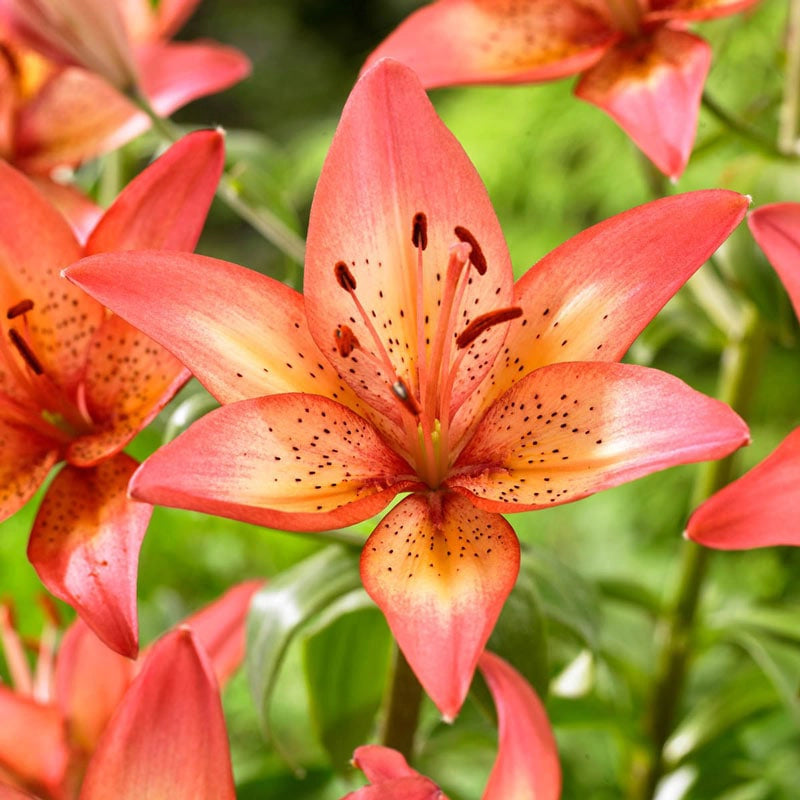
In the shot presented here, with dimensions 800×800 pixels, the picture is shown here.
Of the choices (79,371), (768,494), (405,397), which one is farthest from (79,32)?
(768,494)

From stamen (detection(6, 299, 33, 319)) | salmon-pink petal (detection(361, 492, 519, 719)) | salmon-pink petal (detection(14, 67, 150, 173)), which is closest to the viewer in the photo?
salmon-pink petal (detection(361, 492, 519, 719))

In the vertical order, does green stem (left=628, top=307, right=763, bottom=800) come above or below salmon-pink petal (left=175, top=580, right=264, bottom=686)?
below

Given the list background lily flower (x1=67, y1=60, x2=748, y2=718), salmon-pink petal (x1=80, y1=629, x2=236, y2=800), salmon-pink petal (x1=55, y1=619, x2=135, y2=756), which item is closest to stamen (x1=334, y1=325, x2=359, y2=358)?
background lily flower (x1=67, y1=60, x2=748, y2=718)

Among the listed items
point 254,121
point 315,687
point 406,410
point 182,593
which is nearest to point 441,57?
point 406,410

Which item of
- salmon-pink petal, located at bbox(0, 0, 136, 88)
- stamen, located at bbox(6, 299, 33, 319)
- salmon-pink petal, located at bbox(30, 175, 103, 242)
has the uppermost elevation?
salmon-pink petal, located at bbox(0, 0, 136, 88)

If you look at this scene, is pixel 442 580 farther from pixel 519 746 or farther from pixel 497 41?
pixel 497 41

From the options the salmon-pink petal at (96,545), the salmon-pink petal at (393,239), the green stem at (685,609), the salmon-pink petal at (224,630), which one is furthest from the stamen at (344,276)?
the green stem at (685,609)

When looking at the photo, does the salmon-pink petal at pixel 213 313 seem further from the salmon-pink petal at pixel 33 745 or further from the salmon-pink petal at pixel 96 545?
the salmon-pink petal at pixel 33 745

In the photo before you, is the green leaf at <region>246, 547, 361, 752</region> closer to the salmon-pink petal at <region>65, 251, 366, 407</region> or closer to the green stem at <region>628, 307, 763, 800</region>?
the salmon-pink petal at <region>65, 251, 366, 407</region>
